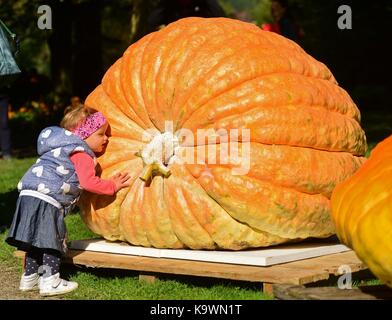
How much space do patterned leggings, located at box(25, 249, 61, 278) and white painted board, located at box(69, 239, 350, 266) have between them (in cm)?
33

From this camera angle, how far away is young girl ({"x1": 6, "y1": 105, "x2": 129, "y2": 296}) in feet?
14.5

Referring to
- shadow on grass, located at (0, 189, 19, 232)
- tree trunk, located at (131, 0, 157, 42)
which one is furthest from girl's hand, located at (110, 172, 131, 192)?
tree trunk, located at (131, 0, 157, 42)

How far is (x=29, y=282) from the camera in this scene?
4.46 metres

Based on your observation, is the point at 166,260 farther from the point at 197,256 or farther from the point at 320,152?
the point at 320,152

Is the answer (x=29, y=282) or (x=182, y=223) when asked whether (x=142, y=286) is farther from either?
(x=29, y=282)

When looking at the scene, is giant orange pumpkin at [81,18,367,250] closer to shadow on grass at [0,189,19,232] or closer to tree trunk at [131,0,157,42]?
shadow on grass at [0,189,19,232]

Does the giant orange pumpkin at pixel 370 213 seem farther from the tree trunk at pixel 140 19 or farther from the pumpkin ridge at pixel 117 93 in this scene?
the tree trunk at pixel 140 19

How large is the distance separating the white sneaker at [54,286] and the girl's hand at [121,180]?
0.61m

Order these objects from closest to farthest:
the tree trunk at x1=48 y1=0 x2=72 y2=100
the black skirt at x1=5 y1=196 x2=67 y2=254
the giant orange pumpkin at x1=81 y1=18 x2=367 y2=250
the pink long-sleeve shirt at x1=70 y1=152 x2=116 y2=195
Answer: the giant orange pumpkin at x1=81 y1=18 x2=367 y2=250 → the black skirt at x1=5 y1=196 x2=67 y2=254 → the pink long-sleeve shirt at x1=70 y1=152 x2=116 y2=195 → the tree trunk at x1=48 y1=0 x2=72 y2=100

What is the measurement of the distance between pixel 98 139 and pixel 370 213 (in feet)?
6.19

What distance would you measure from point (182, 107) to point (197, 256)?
0.86 meters

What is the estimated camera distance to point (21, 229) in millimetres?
4406

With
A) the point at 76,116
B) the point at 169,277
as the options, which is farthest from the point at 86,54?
the point at 169,277
